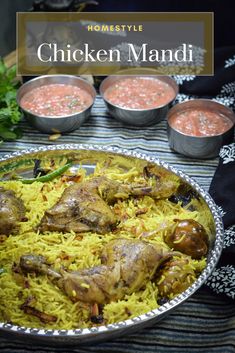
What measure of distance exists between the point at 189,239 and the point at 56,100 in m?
1.88

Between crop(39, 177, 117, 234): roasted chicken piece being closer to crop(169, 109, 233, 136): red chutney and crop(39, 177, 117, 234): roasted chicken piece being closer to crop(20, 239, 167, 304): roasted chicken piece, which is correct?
crop(20, 239, 167, 304): roasted chicken piece

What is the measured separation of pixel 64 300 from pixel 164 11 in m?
4.02

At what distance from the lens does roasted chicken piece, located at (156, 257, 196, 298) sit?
7.23 ft

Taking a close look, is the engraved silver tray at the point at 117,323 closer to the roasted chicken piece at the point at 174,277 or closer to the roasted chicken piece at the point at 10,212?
the roasted chicken piece at the point at 174,277

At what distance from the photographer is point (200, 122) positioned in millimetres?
3529

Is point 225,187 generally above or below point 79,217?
below

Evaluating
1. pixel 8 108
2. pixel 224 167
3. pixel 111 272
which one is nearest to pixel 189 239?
pixel 111 272

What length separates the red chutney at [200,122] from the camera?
11.4ft

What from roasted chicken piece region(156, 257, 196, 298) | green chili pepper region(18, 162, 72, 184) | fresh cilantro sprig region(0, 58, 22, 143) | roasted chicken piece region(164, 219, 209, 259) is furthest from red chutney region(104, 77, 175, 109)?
roasted chicken piece region(156, 257, 196, 298)

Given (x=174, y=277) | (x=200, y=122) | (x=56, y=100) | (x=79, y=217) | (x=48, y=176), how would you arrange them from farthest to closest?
(x=56, y=100), (x=200, y=122), (x=48, y=176), (x=79, y=217), (x=174, y=277)

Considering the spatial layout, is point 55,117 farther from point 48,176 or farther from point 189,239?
point 189,239

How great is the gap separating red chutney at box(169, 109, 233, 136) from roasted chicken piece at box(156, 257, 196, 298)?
1.37 metres

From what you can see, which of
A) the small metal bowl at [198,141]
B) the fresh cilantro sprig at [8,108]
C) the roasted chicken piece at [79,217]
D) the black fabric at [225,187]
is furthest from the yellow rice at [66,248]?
the fresh cilantro sprig at [8,108]

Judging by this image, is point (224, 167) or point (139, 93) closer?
point (224, 167)
